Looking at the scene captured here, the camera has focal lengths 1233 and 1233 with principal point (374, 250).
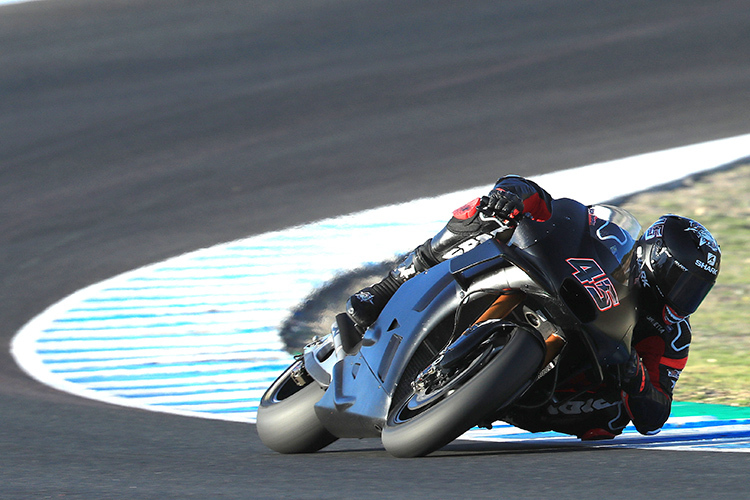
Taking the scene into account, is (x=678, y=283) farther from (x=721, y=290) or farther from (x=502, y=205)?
(x=721, y=290)

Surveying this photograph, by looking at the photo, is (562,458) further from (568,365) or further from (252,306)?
(252,306)

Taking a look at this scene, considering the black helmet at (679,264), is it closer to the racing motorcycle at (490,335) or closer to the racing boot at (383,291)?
the racing motorcycle at (490,335)

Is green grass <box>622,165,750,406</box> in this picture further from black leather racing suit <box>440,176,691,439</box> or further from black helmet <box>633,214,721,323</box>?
black helmet <box>633,214,721,323</box>

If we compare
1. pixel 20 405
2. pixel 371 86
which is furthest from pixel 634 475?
pixel 371 86

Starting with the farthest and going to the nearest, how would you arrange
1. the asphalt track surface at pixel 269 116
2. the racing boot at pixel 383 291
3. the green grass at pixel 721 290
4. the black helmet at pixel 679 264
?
the asphalt track surface at pixel 269 116, the green grass at pixel 721 290, the racing boot at pixel 383 291, the black helmet at pixel 679 264

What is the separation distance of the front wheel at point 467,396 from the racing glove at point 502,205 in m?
0.49

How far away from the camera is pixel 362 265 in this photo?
9516 mm

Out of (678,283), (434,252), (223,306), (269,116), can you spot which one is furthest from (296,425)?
(269,116)

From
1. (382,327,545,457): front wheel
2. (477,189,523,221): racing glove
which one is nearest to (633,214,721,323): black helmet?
(477,189,523,221): racing glove

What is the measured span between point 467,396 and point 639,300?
1.16 metres

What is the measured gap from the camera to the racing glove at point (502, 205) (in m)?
4.87

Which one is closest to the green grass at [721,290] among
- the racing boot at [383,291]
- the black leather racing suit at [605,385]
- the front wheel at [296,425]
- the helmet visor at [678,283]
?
the black leather racing suit at [605,385]

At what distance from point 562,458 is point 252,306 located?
439cm

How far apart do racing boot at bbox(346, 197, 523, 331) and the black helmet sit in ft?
2.19
